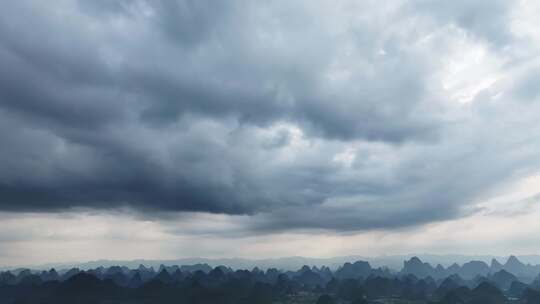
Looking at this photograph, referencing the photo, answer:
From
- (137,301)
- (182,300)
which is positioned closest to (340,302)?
(182,300)

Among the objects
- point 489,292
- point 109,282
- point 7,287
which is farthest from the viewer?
point 7,287

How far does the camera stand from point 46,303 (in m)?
148

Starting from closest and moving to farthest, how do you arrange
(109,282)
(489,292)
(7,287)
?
(489,292)
(109,282)
(7,287)

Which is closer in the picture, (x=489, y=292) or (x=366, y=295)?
(x=489, y=292)

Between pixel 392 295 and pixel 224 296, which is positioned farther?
pixel 392 295

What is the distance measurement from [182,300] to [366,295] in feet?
250

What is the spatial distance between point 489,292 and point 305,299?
68.0m

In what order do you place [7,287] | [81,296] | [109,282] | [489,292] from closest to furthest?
[489,292]
[81,296]
[109,282]
[7,287]

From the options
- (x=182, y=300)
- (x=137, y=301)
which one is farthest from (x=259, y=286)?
(x=137, y=301)

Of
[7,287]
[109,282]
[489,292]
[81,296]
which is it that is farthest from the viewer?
[7,287]

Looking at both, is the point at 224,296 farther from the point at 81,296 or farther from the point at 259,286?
the point at 81,296

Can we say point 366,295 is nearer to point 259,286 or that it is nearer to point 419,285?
point 419,285

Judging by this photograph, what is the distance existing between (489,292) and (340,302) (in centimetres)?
5431

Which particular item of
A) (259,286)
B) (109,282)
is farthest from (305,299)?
(109,282)
